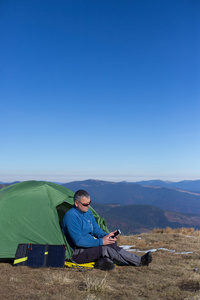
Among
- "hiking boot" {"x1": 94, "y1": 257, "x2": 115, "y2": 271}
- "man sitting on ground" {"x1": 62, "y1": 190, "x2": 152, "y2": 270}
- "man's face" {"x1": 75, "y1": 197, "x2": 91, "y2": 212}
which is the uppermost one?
"man's face" {"x1": 75, "y1": 197, "x2": 91, "y2": 212}

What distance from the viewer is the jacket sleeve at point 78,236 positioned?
639cm

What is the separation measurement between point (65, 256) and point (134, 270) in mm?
1794

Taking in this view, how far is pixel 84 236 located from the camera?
6562mm

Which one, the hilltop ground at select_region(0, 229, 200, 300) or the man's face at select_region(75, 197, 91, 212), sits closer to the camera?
the hilltop ground at select_region(0, 229, 200, 300)

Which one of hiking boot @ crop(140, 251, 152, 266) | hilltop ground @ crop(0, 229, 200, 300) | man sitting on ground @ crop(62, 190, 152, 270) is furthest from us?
hiking boot @ crop(140, 251, 152, 266)

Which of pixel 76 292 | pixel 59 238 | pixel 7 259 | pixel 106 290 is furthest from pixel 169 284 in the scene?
pixel 7 259

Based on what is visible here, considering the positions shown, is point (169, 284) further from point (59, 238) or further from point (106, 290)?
point (59, 238)

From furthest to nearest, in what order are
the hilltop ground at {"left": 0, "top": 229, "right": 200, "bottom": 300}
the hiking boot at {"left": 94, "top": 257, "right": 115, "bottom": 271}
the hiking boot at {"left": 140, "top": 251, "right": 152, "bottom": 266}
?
the hiking boot at {"left": 140, "top": 251, "right": 152, "bottom": 266}, the hiking boot at {"left": 94, "top": 257, "right": 115, "bottom": 271}, the hilltop ground at {"left": 0, "top": 229, "right": 200, "bottom": 300}

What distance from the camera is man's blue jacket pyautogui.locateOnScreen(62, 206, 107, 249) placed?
252 inches

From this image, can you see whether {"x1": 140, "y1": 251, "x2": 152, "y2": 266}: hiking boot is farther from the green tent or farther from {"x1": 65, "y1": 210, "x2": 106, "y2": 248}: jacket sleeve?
the green tent

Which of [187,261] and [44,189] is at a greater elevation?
[44,189]

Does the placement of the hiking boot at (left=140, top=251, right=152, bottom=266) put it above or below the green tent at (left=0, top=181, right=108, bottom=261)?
below

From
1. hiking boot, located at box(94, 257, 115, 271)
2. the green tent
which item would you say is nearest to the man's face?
the green tent

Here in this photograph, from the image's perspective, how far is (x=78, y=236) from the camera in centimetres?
644
